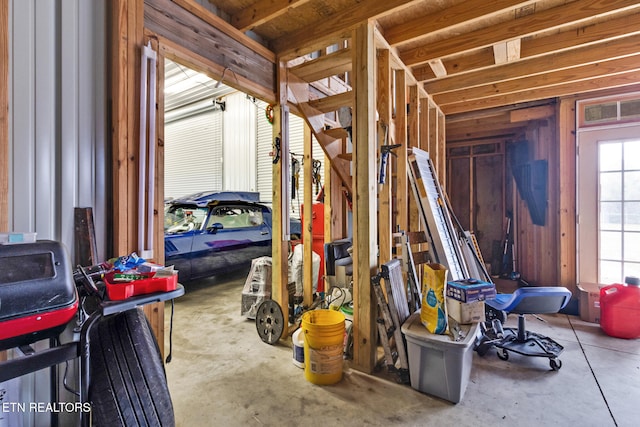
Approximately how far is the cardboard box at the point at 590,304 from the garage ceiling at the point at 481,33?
92.1 inches

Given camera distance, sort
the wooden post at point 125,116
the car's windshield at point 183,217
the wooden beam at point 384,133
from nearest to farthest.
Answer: the wooden post at point 125,116 → the wooden beam at point 384,133 → the car's windshield at point 183,217

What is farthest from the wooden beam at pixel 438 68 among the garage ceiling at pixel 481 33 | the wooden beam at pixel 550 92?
the wooden beam at pixel 550 92

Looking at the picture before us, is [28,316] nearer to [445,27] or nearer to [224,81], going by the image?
[224,81]

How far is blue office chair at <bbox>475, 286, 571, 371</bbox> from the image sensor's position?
2320mm

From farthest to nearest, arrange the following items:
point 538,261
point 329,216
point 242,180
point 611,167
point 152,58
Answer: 1. point 242,180
2. point 538,261
3. point 329,216
4. point 611,167
5. point 152,58

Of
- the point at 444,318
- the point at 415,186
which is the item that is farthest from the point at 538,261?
the point at 444,318

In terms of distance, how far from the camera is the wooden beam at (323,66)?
273 centimetres

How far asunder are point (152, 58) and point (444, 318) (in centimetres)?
246

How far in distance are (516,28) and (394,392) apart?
9.85 ft

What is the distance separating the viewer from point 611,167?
356cm

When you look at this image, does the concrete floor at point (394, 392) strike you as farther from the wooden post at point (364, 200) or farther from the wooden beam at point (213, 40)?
the wooden beam at point (213, 40)

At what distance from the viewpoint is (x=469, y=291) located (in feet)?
6.63

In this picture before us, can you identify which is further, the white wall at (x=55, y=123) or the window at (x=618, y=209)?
the window at (x=618, y=209)

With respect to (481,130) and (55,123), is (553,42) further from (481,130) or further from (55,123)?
(55,123)
